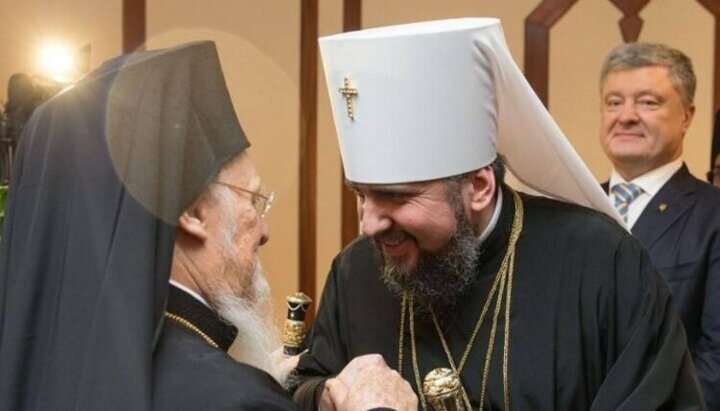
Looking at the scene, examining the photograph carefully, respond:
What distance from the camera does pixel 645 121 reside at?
12.1 ft

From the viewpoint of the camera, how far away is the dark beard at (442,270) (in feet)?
7.77

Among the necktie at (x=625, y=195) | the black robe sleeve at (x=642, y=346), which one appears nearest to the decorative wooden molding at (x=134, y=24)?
the necktie at (x=625, y=195)

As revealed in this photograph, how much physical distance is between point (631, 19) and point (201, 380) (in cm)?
455

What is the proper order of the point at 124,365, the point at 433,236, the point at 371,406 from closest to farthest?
1. the point at 124,365
2. the point at 371,406
3. the point at 433,236

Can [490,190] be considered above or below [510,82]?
below

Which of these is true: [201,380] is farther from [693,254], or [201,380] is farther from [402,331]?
[693,254]

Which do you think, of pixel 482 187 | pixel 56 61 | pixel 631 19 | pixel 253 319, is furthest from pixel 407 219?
pixel 631 19

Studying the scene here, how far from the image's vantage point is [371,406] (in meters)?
2.09

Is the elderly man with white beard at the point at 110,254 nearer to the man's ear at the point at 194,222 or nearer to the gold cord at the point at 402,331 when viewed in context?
the man's ear at the point at 194,222

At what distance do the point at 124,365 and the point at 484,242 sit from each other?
1135 millimetres

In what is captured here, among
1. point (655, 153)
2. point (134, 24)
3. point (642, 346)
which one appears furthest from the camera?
point (134, 24)

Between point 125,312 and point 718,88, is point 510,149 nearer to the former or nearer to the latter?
point 125,312

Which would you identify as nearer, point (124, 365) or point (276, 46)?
point (124, 365)

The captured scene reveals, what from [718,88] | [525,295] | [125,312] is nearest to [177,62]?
[125,312]
